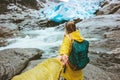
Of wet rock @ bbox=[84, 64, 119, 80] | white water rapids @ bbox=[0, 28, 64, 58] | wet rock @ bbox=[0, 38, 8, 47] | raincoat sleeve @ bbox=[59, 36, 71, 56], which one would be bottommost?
white water rapids @ bbox=[0, 28, 64, 58]

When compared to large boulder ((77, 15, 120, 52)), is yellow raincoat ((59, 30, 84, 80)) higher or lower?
higher

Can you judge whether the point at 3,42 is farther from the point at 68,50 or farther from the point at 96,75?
the point at 68,50

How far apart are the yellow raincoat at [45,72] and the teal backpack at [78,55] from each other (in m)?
0.77

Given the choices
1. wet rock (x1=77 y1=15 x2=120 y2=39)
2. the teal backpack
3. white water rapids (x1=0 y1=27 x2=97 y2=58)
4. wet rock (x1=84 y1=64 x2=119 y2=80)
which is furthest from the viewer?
wet rock (x1=77 y1=15 x2=120 y2=39)

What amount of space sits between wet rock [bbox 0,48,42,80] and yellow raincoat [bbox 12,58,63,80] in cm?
354

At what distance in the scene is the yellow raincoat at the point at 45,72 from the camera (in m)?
3.04

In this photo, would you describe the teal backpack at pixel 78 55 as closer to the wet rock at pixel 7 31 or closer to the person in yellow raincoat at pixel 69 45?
the person in yellow raincoat at pixel 69 45

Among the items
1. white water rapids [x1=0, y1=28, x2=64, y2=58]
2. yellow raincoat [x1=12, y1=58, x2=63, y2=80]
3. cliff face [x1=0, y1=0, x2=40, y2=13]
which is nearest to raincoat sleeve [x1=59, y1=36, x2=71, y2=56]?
yellow raincoat [x1=12, y1=58, x2=63, y2=80]

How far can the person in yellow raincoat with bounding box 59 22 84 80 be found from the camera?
153 inches

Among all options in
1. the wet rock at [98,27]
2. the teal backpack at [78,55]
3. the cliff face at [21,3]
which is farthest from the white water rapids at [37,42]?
the cliff face at [21,3]

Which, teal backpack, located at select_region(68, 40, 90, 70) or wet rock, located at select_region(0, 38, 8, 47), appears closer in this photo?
teal backpack, located at select_region(68, 40, 90, 70)

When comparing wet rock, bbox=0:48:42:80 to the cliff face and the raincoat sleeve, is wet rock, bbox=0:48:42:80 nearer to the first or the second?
the raincoat sleeve

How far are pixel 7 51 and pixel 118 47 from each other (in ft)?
12.7

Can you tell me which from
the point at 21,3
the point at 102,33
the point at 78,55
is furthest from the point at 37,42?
the point at 21,3
